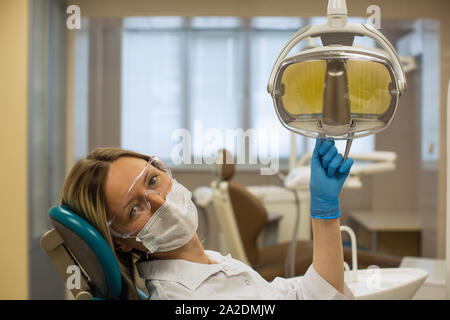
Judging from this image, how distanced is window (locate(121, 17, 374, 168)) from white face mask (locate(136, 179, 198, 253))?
211mm

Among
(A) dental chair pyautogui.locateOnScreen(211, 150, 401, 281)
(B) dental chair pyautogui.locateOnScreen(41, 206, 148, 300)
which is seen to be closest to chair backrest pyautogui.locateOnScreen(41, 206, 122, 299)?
(B) dental chair pyautogui.locateOnScreen(41, 206, 148, 300)

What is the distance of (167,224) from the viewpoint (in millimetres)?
807

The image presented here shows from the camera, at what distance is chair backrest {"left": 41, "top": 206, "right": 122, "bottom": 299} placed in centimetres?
76

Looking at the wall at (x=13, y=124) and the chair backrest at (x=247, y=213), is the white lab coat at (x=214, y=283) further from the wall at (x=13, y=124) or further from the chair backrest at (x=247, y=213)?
the chair backrest at (x=247, y=213)

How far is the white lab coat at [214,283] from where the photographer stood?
83cm

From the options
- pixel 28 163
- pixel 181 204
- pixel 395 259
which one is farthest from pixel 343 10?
pixel 395 259

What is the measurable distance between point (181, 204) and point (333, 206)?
31cm

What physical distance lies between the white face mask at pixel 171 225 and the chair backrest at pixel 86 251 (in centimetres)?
8

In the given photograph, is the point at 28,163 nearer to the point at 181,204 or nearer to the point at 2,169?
the point at 2,169

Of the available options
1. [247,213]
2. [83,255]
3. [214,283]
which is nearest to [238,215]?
[247,213]

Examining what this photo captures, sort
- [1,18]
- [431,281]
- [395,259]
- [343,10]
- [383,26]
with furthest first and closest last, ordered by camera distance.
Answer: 1. [395,259]
2. [431,281]
3. [1,18]
4. [383,26]
5. [343,10]

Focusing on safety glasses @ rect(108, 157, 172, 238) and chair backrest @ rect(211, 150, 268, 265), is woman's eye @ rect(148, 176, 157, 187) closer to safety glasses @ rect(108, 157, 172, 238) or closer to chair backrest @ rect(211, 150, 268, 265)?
safety glasses @ rect(108, 157, 172, 238)

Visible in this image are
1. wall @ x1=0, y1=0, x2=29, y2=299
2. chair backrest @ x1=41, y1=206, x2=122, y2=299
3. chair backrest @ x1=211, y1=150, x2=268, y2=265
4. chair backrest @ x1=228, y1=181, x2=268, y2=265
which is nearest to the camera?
chair backrest @ x1=41, y1=206, x2=122, y2=299

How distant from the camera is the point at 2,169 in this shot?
1.22 metres
